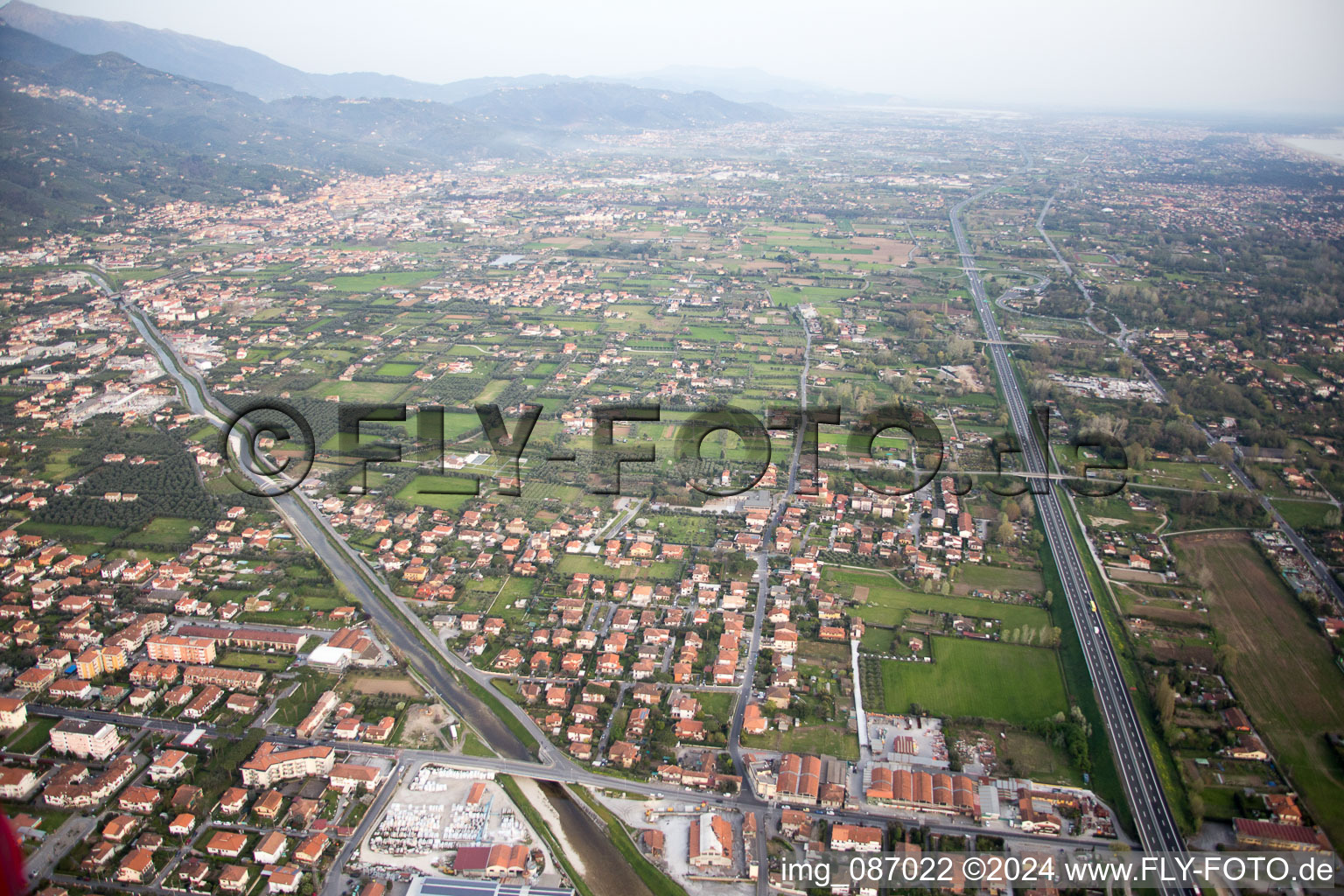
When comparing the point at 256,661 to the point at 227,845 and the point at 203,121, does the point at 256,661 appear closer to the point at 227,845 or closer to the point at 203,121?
the point at 227,845

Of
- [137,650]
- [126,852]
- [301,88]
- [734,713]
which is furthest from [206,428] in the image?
[301,88]

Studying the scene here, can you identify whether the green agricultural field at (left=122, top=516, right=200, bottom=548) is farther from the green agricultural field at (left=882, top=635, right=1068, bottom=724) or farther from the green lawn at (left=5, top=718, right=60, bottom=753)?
the green agricultural field at (left=882, top=635, right=1068, bottom=724)

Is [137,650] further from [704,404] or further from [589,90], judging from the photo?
[589,90]

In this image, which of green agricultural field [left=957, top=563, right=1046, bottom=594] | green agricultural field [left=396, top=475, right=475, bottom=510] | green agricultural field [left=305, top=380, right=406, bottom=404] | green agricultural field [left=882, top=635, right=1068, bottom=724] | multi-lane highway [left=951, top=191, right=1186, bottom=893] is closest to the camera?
multi-lane highway [left=951, top=191, right=1186, bottom=893]

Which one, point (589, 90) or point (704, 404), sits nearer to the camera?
point (704, 404)

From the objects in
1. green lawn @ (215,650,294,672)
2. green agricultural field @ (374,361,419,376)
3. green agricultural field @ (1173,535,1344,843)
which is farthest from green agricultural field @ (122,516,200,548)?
green agricultural field @ (1173,535,1344,843)

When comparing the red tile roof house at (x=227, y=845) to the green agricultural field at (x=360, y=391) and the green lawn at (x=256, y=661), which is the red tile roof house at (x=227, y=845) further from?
the green agricultural field at (x=360, y=391)
